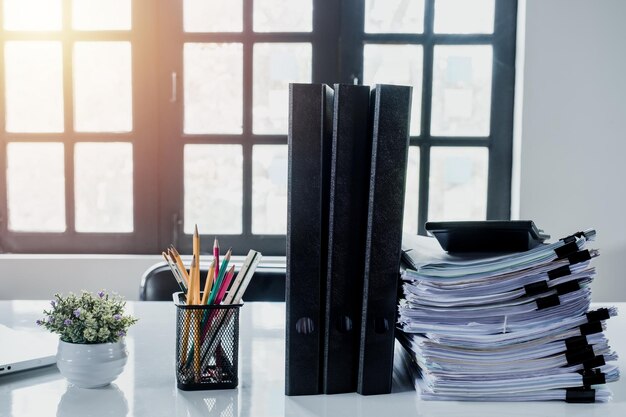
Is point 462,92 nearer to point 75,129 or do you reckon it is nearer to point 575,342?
point 75,129

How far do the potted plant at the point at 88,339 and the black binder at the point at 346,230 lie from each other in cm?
25

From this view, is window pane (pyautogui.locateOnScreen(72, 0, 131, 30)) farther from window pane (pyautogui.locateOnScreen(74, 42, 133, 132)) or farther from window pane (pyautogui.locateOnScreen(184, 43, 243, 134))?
window pane (pyautogui.locateOnScreen(184, 43, 243, 134))

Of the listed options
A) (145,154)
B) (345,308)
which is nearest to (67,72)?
(145,154)

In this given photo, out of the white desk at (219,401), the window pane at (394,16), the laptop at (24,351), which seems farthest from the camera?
the window pane at (394,16)

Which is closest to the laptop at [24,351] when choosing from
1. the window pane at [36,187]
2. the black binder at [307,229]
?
the black binder at [307,229]

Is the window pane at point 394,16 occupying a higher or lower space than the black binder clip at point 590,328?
higher

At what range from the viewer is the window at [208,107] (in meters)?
2.35

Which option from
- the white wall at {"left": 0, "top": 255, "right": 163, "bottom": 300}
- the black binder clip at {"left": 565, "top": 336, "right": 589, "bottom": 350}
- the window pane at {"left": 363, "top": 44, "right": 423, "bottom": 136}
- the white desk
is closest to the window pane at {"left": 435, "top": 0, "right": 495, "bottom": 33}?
the window pane at {"left": 363, "top": 44, "right": 423, "bottom": 136}

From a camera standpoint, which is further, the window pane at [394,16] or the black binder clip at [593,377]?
the window pane at [394,16]

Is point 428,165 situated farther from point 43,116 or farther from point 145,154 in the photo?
point 43,116

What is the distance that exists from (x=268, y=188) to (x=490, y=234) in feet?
5.84

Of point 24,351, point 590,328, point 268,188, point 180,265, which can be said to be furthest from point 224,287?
point 268,188

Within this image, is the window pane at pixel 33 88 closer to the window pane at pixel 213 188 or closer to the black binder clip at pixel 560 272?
the window pane at pixel 213 188

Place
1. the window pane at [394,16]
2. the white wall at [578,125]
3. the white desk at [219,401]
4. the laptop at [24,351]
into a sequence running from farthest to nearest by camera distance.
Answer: the window pane at [394,16]
the white wall at [578,125]
the laptop at [24,351]
the white desk at [219,401]
